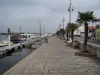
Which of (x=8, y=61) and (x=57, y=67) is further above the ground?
(x=57, y=67)

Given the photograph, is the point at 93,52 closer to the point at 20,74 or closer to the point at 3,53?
the point at 20,74

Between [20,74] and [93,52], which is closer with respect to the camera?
[20,74]

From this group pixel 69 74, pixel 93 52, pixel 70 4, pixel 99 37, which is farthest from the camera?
pixel 99 37

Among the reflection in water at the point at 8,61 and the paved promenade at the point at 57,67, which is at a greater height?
the paved promenade at the point at 57,67

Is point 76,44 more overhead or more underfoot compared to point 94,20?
more underfoot

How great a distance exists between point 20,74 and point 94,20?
9.84 m

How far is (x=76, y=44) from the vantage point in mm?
26625

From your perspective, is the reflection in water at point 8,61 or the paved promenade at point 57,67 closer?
the paved promenade at point 57,67

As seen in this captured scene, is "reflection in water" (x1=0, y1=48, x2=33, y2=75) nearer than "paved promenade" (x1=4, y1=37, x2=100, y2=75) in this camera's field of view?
No

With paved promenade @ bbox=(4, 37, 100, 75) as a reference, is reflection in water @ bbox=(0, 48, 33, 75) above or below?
below

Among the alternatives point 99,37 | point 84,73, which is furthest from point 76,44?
point 99,37

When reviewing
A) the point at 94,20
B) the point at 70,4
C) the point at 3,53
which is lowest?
the point at 3,53

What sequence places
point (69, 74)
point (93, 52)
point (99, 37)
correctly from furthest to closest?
point (99, 37), point (93, 52), point (69, 74)

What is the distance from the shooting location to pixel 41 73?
9.04 m
